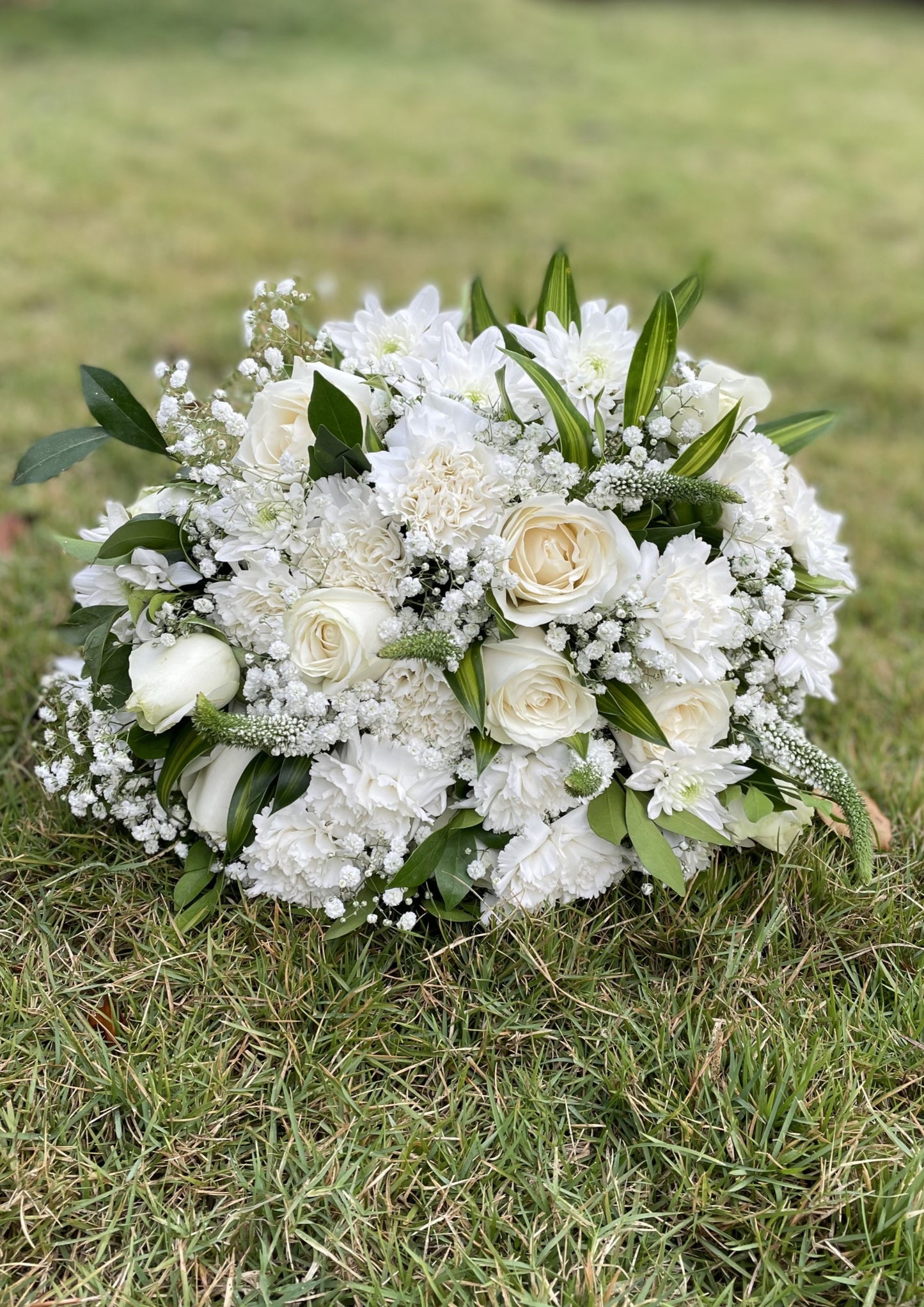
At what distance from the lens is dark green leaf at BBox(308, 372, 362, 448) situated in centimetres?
136

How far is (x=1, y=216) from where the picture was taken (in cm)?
443

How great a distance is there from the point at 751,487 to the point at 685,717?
36 centimetres

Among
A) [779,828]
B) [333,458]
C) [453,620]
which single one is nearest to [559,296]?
[333,458]

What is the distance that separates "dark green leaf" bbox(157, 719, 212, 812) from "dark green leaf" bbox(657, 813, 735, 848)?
2.31ft

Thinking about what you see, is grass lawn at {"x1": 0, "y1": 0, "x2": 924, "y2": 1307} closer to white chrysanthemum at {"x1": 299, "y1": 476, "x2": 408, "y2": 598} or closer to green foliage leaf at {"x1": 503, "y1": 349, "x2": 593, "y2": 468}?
white chrysanthemum at {"x1": 299, "y1": 476, "x2": 408, "y2": 598}

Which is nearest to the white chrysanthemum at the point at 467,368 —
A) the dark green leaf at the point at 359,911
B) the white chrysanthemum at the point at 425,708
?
the white chrysanthemum at the point at 425,708

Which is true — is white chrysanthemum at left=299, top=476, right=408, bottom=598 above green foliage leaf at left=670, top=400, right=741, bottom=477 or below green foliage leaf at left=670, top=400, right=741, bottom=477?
below

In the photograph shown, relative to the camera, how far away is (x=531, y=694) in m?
1.39

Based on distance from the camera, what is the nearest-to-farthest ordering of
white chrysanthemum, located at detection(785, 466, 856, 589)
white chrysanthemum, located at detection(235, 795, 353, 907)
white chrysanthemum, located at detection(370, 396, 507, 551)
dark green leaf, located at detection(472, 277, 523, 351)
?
1. white chrysanthemum, located at detection(370, 396, 507, 551)
2. white chrysanthemum, located at detection(235, 795, 353, 907)
3. white chrysanthemum, located at detection(785, 466, 856, 589)
4. dark green leaf, located at detection(472, 277, 523, 351)

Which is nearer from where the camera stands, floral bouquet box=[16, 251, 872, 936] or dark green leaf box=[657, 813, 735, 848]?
floral bouquet box=[16, 251, 872, 936]

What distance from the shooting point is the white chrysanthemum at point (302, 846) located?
4.72 ft

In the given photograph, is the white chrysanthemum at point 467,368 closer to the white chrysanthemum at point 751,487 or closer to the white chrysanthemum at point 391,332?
the white chrysanthemum at point 391,332

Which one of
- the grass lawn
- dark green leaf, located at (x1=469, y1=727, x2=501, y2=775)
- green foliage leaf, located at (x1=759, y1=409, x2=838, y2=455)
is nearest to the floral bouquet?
dark green leaf, located at (x1=469, y1=727, x2=501, y2=775)

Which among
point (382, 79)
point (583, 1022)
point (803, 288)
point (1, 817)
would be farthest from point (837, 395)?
point (382, 79)
